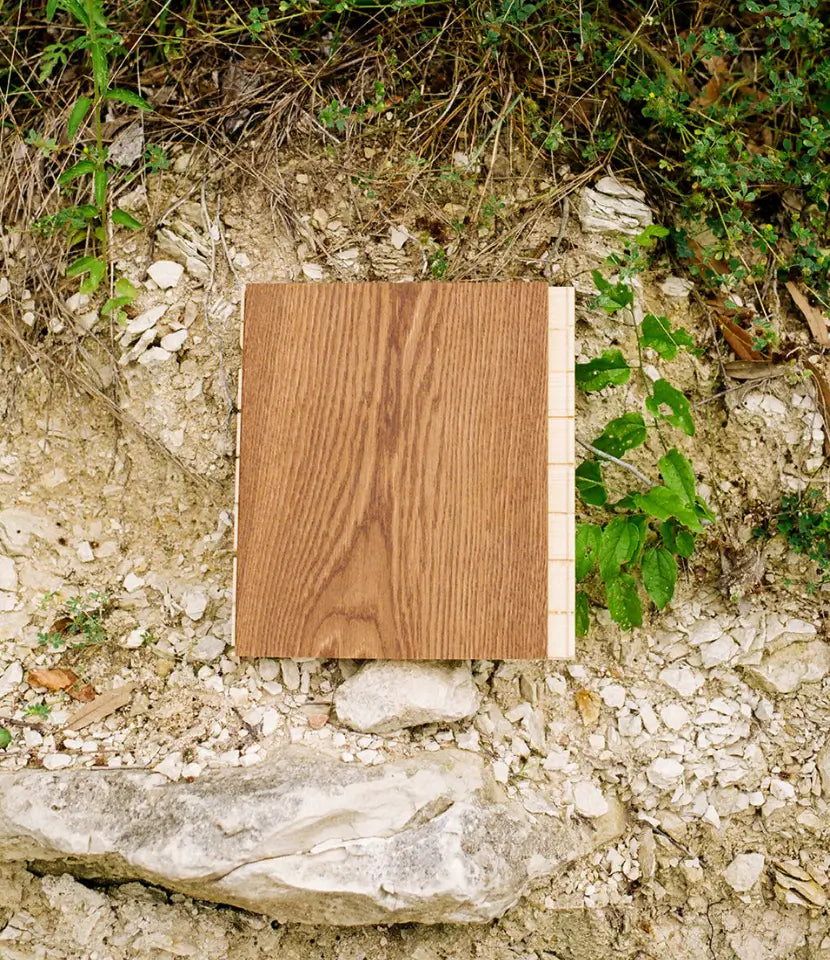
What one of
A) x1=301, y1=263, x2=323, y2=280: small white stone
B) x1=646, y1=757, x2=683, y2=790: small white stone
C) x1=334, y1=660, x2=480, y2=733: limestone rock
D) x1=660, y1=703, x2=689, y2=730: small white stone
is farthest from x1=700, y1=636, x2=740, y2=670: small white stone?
x1=301, y1=263, x2=323, y2=280: small white stone

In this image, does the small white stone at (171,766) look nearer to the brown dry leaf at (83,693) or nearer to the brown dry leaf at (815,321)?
the brown dry leaf at (83,693)

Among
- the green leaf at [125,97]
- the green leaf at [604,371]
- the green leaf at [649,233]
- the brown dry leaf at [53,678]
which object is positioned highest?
the green leaf at [125,97]

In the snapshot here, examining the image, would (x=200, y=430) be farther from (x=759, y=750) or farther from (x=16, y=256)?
(x=759, y=750)

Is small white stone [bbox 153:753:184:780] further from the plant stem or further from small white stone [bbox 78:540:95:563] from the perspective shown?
the plant stem

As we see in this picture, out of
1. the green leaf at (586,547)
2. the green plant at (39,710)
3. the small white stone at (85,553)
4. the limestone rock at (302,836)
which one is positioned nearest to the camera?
the limestone rock at (302,836)

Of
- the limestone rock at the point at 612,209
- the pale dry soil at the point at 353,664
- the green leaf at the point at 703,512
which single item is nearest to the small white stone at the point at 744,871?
the pale dry soil at the point at 353,664

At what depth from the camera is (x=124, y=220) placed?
2074mm

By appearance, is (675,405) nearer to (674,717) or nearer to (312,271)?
(674,717)

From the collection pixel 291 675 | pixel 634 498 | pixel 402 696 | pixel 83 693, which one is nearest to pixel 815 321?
pixel 634 498

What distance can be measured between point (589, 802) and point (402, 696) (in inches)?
19.0

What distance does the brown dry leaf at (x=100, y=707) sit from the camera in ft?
6.68

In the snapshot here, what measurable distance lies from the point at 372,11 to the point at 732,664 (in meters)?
1.75

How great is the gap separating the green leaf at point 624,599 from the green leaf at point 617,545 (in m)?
0.04

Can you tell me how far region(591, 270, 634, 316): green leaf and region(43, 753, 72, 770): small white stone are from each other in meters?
1.52
